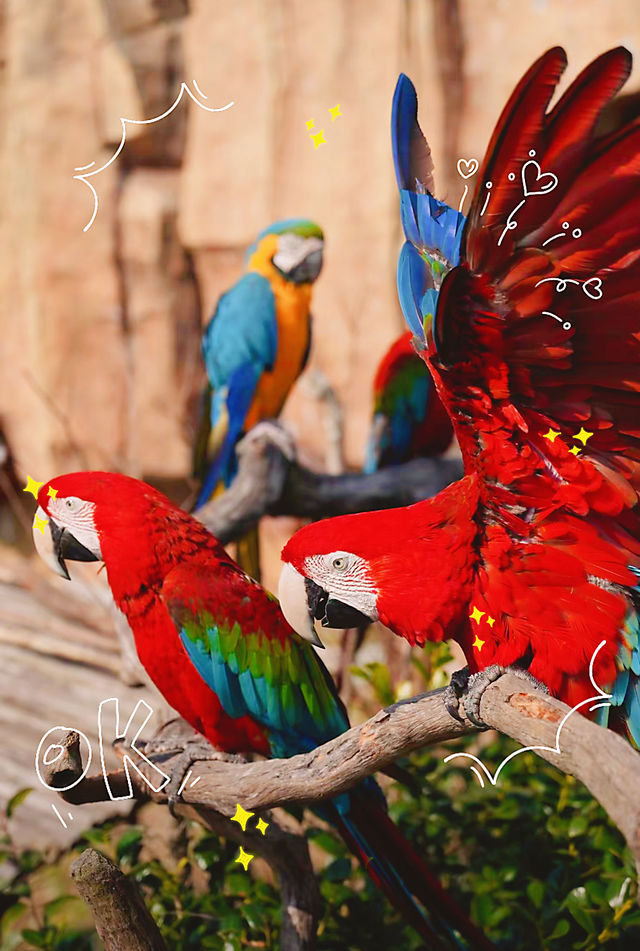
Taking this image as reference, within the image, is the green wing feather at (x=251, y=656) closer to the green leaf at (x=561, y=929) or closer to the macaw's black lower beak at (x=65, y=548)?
the macaw's black lower beak at (x=65, y=548)

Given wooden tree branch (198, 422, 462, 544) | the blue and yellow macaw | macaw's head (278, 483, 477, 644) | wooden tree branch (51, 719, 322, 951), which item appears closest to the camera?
macaw's head (278, 483, 477, 644)

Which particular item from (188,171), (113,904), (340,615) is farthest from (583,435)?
(188,171)

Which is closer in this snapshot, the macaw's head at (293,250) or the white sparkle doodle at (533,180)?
the white sparkle doodle at (533,180)

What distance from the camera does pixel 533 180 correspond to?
0.65 metres

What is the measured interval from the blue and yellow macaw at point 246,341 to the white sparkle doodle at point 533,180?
1.22m

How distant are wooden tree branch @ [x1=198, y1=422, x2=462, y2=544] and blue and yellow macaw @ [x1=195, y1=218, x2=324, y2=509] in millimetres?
63

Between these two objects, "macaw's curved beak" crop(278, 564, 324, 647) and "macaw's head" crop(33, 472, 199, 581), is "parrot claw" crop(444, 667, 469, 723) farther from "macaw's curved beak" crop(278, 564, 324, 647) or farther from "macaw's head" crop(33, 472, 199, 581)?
"macaw's head" crop(33, 472, 199, 581)

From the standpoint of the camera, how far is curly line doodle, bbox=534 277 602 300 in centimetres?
69

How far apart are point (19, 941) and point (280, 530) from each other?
78.3 inches

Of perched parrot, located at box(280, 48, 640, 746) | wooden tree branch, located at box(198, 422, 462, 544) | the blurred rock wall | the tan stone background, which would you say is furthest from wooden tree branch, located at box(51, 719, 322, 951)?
the blurred rock wall

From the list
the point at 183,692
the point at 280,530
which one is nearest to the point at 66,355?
the point at 280,530

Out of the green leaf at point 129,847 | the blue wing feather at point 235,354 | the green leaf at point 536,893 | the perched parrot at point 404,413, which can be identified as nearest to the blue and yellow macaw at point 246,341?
the blue wing feather at point 235,354

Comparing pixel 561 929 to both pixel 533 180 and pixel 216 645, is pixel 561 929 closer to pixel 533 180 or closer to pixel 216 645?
pixel 216 645

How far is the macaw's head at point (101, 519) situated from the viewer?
2.98 feet
